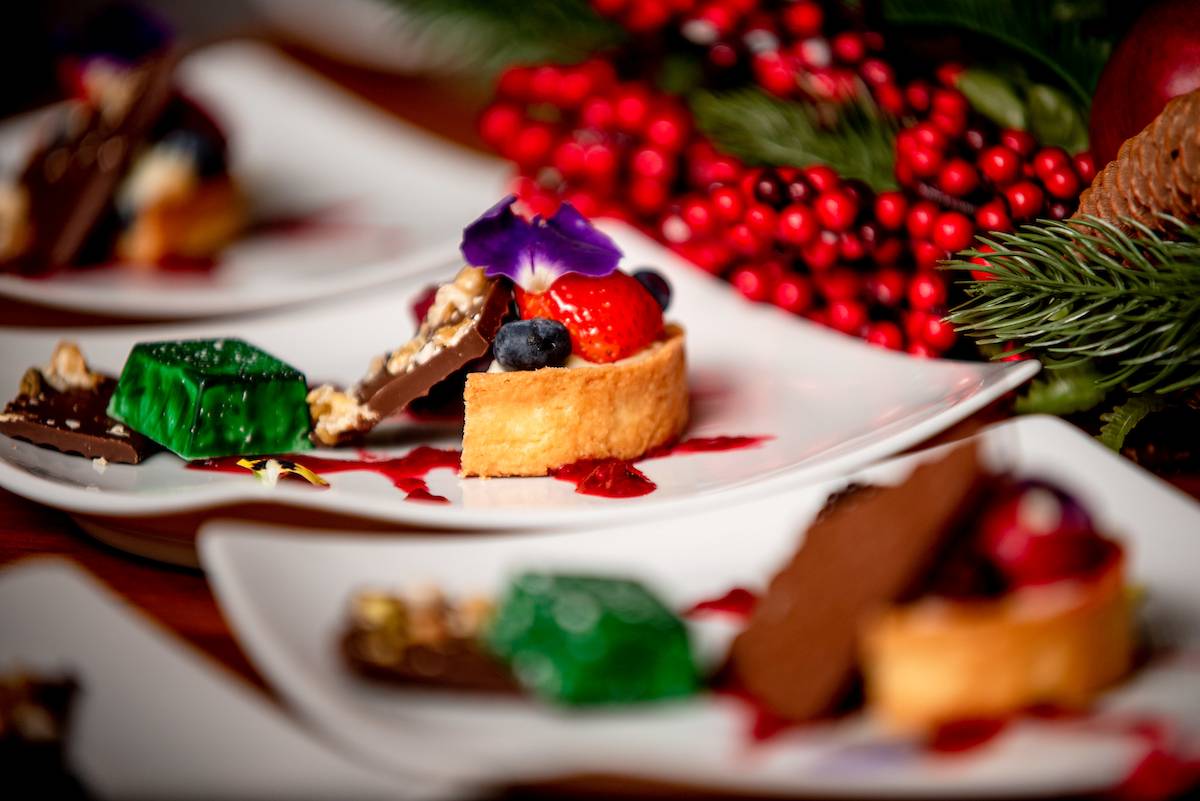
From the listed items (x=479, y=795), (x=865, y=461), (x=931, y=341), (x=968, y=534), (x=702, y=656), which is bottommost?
(x=479, y=795)

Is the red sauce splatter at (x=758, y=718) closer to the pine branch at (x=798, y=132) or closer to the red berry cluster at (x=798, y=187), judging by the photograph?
the red berry cluster at (x=798, y=187)

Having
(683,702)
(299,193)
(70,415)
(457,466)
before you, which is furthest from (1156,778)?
(299,193)

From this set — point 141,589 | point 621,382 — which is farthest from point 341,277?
point 141,589

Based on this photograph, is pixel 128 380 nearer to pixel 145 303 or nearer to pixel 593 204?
pixel 145 303

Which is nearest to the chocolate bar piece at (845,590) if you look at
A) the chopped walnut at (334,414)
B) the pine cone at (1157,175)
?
the pine cone at (1157,175)

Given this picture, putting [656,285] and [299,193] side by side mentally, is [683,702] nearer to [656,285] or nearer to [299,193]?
[656,285]

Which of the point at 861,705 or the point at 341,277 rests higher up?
the point at 341,277

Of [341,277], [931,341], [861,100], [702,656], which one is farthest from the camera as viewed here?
[341,277]
